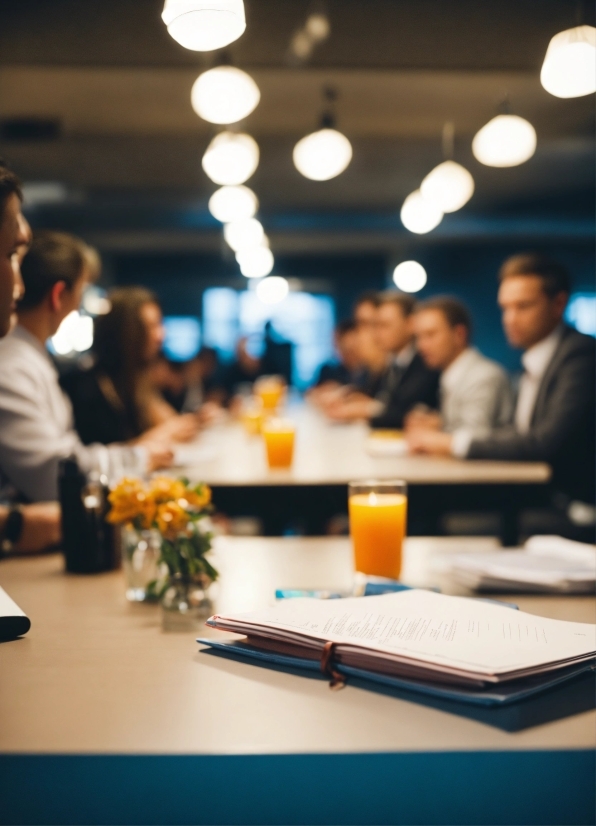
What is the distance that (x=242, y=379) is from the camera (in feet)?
32.1

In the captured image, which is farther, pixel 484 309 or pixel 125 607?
pixel 484 309

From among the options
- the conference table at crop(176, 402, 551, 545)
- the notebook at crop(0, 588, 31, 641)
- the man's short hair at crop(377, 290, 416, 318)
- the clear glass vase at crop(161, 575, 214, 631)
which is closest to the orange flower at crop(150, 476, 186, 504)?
the clear glass vase at crop(161, 575, 214, 631)

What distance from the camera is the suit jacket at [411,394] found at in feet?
16.8

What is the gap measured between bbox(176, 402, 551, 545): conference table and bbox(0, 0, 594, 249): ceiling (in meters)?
2.44

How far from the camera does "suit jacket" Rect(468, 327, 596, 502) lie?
9.59ft

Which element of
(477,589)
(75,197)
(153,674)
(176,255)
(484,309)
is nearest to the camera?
(153,674)

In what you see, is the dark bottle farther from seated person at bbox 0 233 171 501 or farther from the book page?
the book page

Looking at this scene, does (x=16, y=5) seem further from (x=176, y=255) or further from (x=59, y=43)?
(x=176, y=255)

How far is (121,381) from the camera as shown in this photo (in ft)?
12.3

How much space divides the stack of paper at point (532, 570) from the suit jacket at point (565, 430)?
1455mm

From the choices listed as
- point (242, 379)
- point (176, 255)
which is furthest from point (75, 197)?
point (176, 255)

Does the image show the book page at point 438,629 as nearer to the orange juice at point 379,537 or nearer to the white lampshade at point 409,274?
the orange juice at point 379,537

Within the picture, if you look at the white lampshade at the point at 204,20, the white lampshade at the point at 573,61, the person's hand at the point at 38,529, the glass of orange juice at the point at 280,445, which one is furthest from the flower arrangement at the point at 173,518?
the white lampshade at the point at 573,61

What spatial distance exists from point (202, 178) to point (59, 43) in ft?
15.9
